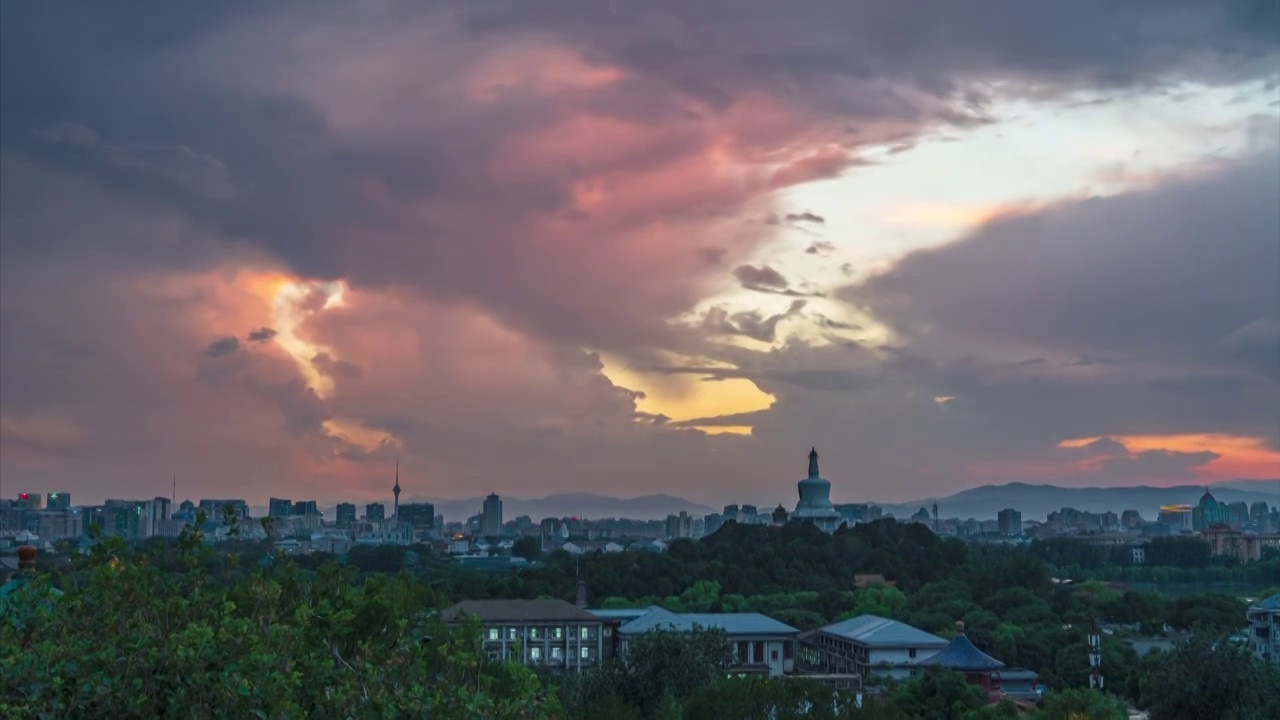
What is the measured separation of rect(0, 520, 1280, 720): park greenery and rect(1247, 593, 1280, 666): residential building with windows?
3.99m

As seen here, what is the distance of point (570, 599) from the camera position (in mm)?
68875

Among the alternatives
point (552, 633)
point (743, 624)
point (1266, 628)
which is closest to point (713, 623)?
point (743, 624)

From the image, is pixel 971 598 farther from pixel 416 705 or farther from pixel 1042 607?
pixel 416 705

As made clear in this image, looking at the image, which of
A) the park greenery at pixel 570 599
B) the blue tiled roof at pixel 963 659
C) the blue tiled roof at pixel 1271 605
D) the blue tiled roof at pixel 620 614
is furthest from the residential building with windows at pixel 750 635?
the blue tiled roof at pixel 1271 605

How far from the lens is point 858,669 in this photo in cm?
5019

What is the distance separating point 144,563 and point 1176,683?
30202 mm

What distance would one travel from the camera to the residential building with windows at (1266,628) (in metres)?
53.8

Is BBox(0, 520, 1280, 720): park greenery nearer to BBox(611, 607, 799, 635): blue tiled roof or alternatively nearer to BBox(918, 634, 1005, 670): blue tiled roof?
BBox(918, 634, 1005, 670): blue tiled roof

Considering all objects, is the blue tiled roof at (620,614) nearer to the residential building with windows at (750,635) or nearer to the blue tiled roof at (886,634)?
the residential building with windows at (750,635)

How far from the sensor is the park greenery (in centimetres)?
909

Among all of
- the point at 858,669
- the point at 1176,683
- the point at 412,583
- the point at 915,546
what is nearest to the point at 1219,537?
the point at 915,546

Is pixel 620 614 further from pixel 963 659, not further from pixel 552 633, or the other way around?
pixel 963 659

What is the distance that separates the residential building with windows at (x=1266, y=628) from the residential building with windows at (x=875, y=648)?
1476 centimetres

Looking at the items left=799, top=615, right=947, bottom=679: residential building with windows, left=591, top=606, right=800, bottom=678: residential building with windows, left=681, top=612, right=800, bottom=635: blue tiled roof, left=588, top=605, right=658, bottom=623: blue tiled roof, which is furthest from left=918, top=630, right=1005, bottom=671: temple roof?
left=588, top=605, right=658, bottom=623: blue tiled roof
